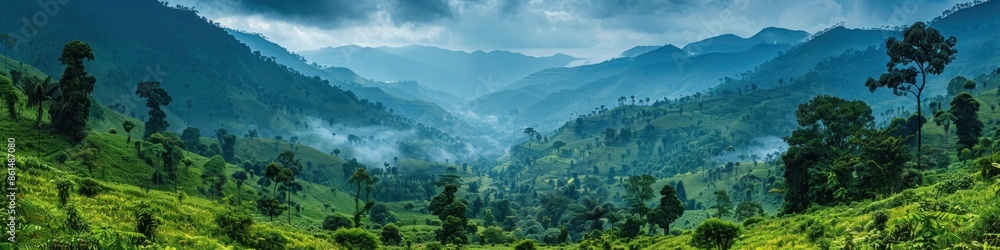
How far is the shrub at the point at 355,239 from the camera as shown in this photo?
2191 inches

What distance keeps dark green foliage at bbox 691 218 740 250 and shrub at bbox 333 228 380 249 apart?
33.0 m

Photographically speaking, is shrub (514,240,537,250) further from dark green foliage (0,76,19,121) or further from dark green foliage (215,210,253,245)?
dark green foliage (0,76,19,121)

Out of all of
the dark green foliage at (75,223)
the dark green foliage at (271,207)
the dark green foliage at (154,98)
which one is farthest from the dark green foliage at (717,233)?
the dark green foliage at (154,98)

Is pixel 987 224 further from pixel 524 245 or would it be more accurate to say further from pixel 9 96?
pixel 9 96

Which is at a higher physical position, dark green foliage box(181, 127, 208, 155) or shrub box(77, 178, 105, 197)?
dark green foliage box(181, 127, 208, 155)

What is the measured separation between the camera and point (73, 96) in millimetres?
76062

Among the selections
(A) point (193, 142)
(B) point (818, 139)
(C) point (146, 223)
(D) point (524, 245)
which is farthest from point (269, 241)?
(A) point (193, 142)

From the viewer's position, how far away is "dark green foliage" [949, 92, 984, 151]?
106 m

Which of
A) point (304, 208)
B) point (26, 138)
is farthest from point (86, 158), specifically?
point (304, 208)

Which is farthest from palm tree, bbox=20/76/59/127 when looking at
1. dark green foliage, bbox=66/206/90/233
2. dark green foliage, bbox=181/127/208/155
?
dark green foliage, bbox=181/127/208/155

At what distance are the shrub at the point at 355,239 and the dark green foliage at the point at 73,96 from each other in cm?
4804

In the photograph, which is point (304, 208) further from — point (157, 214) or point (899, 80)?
point (899, 80)

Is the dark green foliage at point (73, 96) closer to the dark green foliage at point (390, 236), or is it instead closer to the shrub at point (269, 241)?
the dark green foliage at point (390, 236)

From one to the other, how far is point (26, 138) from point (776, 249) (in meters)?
90.8
